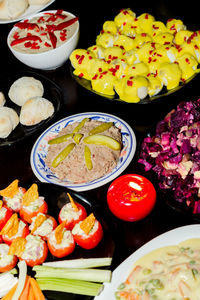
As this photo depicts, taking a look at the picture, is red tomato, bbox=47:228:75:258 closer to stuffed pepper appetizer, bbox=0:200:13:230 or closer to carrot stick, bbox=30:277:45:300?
carrot stick, bbox=30:277:45:300

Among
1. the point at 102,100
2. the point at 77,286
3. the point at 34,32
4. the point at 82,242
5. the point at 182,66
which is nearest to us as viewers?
the point at 77,286

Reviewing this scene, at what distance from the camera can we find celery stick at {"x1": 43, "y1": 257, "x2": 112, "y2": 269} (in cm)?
155

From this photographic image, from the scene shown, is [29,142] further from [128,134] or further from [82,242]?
[82,242]

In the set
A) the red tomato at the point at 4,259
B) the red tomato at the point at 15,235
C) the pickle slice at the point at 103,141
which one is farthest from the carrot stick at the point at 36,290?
the pickle slice at the point at 103,141

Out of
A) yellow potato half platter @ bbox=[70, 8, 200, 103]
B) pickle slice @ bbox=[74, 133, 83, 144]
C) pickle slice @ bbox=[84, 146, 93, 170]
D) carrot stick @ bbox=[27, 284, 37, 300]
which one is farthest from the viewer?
yellow potato half platter @ bbox=[70, 8, 200, 103]

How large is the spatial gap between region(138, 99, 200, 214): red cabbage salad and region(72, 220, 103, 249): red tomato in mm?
342

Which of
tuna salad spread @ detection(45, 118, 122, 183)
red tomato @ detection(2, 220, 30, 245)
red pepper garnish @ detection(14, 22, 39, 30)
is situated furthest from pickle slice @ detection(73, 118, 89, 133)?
red pepper garnish @ detection(14, 22, 39, 30)

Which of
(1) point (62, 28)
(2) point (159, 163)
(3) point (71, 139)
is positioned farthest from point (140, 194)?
(1) point (62, 28)

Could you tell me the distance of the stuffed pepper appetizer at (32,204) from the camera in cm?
183

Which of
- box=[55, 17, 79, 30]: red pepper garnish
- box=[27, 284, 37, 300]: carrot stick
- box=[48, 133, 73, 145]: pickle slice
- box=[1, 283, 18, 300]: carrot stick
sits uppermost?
box=[55, 17, 79, 30]: red pepper garnish

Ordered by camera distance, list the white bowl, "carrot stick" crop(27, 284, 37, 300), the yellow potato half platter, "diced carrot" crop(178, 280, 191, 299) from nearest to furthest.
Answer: "diced carrot" crop(178, 280, 191, 299), "carrot stick" crop(27, 284, 37, 300), the yellow potato half platter, the white bowl

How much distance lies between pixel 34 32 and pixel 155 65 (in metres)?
0.99

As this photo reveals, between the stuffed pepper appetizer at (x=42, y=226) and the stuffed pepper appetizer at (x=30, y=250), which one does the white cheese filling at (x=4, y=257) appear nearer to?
the stuffed pepper appetizer at (x=30, y=250)

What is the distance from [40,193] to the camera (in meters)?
1.90
